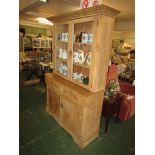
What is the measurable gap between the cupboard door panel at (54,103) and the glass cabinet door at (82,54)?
1.64 feet

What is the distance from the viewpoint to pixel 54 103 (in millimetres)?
2764

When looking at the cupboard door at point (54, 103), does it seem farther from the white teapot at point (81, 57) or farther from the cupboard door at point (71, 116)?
the white teapot at point (81, 57)

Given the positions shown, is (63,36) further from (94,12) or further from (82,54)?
(94,12)

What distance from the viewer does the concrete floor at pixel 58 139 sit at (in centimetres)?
214

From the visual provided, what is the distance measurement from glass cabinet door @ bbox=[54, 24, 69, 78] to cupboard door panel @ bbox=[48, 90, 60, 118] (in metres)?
0.41

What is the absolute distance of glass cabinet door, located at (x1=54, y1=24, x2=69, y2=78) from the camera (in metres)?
2.70

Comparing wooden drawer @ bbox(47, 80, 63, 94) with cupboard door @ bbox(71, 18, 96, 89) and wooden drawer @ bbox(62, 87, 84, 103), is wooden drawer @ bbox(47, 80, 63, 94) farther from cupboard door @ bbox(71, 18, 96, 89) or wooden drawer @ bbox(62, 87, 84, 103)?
cupboard door @ bbox(71, 18, 96, 89)

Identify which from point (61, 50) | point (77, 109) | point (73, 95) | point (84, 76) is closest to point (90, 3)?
point (61, 50)

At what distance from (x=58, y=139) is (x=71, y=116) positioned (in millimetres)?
449

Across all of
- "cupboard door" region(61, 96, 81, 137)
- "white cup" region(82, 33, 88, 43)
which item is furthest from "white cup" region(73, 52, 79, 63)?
"cupboard door" region(61, 96, 81, 137)

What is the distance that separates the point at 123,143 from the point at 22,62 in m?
4.53

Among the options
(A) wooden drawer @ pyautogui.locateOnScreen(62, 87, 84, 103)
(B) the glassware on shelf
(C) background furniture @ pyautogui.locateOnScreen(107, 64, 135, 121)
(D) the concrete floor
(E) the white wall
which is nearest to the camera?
(A) wooden drawer @ pyautogui.locateOnScreen(62, 87, 84, 103)
